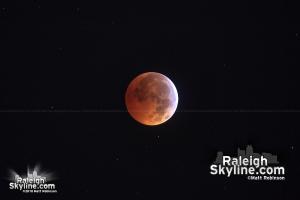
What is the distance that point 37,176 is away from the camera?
629 inches

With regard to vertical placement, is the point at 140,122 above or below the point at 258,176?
above

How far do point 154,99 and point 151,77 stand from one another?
0.67 metres

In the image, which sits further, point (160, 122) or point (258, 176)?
point (160, 122)

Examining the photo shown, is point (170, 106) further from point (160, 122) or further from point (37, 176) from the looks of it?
point (37, 176)

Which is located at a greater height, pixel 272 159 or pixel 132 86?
pixel 132 86

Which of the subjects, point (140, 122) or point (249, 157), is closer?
point (249, 157)

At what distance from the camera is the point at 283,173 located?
50.6 feet

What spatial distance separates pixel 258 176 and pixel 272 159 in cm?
59

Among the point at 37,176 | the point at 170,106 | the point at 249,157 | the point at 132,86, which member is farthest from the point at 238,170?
the point at 37,176

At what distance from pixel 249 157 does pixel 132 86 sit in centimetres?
382

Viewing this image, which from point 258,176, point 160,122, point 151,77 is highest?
point 151,77

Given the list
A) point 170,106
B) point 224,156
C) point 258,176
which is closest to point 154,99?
point 170,106

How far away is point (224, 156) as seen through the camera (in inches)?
611

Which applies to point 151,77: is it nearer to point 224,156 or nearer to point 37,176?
point 224,156
